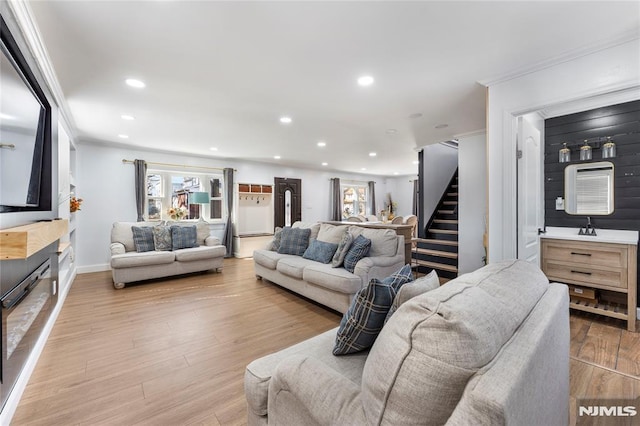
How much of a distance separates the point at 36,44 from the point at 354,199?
8.58 meters

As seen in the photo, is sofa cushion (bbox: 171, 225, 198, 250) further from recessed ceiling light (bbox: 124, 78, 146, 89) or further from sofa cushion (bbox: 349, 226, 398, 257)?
sofa cushion (bbox: 349, 226, 398, 257)

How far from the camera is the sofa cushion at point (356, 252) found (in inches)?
129

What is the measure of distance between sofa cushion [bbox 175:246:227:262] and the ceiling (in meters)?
2.08

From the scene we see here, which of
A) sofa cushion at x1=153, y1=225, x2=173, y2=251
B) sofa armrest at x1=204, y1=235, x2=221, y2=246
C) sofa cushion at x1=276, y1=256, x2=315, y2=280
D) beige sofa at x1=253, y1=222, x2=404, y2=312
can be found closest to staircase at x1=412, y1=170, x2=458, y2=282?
beige sofa at x1=253, y1=222, x2=404, y2=312

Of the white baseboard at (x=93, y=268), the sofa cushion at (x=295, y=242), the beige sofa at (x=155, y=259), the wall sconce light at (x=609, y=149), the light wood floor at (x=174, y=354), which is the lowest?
the light wood floor at (x=174, y=354)

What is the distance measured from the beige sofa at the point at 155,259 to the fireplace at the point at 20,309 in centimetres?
157

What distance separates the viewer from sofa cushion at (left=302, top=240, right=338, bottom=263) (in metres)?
3.72

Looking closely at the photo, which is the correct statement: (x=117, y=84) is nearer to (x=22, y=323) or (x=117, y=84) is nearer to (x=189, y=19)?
(x=189, y=19)

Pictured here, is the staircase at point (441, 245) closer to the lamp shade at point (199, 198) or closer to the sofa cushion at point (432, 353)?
the sofa cushion at point (432, 353)

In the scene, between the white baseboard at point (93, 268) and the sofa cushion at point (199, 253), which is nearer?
the sofa cushion at point (199, 253)

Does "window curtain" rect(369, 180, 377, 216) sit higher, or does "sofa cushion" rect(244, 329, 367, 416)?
"window curtain" rect(369, 180, 377, 216)

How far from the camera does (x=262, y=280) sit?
15.0 feet

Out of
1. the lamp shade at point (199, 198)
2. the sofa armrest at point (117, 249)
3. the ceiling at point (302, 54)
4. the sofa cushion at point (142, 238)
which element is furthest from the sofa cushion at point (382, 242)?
the lamp shade at point (199, 198)

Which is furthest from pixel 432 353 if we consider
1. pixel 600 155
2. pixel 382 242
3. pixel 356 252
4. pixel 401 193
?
pixel 401 193
